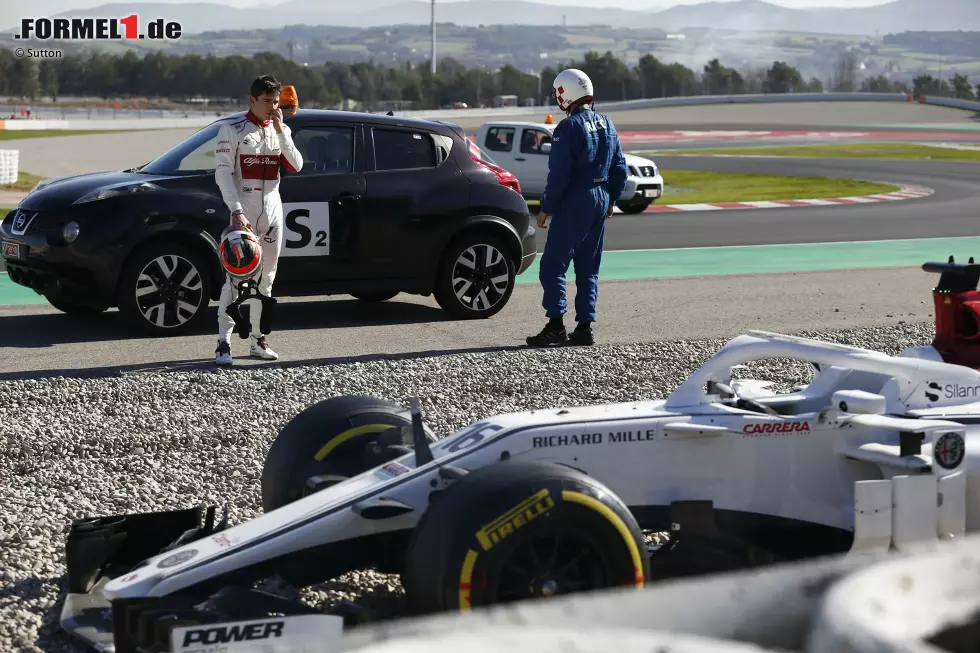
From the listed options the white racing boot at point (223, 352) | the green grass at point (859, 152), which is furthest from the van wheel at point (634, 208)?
the green grass at point (859, 152)

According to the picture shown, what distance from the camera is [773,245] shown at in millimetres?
17172

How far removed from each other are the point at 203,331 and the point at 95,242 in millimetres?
1030

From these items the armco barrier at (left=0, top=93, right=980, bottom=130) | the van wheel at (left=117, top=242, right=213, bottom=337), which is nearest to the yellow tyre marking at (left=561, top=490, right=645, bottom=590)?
the van wheel at (left=117, top=242, right=213, bottom=337)

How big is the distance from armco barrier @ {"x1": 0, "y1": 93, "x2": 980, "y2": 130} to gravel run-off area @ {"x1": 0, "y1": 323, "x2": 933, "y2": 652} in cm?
4115

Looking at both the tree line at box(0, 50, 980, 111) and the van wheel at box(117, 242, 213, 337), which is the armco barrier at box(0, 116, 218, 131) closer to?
the tree line at box(0, 50, 980, 111)

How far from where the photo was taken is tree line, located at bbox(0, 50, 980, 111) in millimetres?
87375

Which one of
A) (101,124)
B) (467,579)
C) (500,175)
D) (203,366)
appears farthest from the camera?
(101,124)

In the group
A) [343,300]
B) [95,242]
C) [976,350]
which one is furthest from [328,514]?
[343,300]

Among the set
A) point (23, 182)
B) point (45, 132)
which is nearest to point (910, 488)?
point (23, 182)

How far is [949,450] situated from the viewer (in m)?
4.36

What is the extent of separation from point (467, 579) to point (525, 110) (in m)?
64.2

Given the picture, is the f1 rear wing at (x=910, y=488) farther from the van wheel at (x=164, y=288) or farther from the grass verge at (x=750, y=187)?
the grass verge at (x=750, y=187)

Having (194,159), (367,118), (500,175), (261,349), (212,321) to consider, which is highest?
(367,118)

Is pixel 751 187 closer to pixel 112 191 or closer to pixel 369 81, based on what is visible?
pixel 112 191
